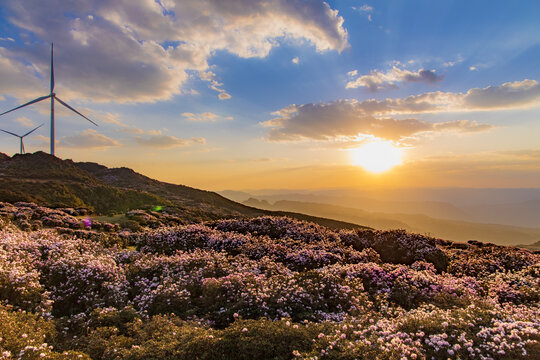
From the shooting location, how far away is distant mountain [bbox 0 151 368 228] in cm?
4128

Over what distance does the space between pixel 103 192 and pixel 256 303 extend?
4678 centimetres

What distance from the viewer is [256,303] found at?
10234mm

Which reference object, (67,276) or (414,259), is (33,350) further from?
(414,259)

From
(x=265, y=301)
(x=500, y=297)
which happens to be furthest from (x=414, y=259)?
(x=265, y=301)

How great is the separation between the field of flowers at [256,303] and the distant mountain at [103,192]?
72.5 ft

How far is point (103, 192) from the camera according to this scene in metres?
49.2

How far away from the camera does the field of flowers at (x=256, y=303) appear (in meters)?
7.11

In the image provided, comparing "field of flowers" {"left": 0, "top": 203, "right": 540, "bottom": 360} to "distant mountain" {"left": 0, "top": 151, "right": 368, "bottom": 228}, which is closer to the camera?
"field of flowers" {"left": 0, "top": 203, "right": 540, "bottom": 360}

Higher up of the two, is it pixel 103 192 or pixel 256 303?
pixel 103 192

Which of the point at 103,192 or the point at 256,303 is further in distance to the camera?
the point at 103,192

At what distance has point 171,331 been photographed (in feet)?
28.0

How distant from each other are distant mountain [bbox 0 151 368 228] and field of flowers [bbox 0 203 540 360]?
22.1 metres

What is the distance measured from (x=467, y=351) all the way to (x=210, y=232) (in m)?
17.8

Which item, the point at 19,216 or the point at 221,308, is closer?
the point at 221,308
